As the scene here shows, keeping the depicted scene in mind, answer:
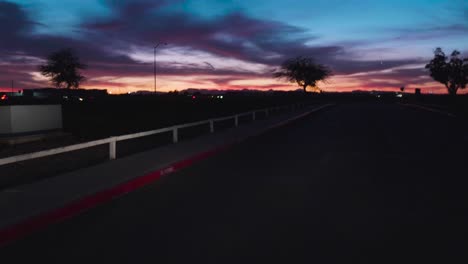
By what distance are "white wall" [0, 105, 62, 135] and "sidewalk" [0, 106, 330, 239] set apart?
7.05 m

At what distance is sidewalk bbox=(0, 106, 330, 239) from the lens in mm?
7647

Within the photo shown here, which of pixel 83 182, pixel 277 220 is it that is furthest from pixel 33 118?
pixel 277 220

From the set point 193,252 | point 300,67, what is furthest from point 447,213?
point 300,67

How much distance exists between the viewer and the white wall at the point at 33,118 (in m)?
19.7

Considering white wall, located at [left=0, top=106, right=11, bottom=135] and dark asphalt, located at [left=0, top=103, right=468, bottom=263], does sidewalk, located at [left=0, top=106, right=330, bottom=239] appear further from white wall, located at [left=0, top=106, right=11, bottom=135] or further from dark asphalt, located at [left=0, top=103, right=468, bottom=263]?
white wall, located at [left=0, top=106, right=11, bottom=135]

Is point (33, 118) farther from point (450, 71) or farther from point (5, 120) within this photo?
point (450, 71)

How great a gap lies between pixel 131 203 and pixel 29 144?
1290 centimetres

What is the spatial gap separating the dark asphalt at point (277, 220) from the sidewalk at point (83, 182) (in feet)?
1.82

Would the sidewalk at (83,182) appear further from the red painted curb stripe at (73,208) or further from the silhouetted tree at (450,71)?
the silhouetted tree at (450,71)

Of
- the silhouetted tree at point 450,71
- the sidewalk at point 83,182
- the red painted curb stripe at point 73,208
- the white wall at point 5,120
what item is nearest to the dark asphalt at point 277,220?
the red painted curb stripe at point 73,208

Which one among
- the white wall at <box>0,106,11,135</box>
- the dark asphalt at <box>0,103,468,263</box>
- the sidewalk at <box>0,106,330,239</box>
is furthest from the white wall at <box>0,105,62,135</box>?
the dark asphalt at <box>0,103,468,263</box>

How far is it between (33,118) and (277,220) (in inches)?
635

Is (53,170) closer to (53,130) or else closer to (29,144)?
(29,144)

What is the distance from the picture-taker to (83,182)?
9.92 metres
